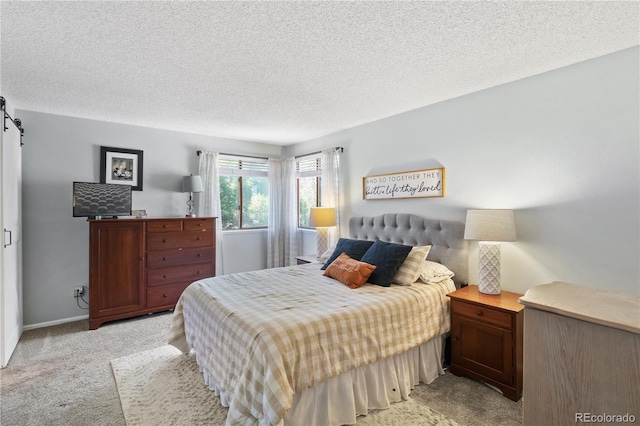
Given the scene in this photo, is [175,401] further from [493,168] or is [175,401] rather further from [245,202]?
[245,202]

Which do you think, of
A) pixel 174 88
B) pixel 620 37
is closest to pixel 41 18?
pixel 174 88

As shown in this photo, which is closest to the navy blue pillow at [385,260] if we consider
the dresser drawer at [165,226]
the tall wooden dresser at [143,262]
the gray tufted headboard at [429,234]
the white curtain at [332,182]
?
the gray tufted headboard at [429,234]

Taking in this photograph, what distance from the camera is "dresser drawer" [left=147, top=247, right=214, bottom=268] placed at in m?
3.85

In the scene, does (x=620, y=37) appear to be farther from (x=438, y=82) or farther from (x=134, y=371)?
(x=134, y=371)

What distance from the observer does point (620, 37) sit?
200 cm

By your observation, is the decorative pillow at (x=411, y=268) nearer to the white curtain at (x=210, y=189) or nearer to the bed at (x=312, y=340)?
the bed at (x=312, y=340)

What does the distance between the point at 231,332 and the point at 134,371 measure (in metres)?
1.29

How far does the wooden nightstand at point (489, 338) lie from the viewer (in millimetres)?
2207

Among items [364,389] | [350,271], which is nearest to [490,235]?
[350,271]

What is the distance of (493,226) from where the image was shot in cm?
251

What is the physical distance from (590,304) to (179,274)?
4108mm

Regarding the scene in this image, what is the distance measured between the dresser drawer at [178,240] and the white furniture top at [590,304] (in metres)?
3.90

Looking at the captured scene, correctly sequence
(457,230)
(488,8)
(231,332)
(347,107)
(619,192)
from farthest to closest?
(347,107)
(457,230)
(619,192)
(231,332)
(488,8)

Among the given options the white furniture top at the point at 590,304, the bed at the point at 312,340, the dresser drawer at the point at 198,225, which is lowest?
the bed at the point at 312,340
